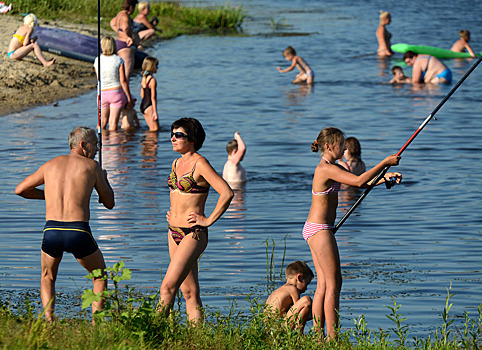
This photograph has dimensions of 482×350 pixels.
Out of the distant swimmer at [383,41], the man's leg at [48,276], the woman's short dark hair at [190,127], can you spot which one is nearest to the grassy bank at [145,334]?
the man's leg at [48,276]

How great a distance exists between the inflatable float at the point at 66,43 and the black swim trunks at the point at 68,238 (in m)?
17.6

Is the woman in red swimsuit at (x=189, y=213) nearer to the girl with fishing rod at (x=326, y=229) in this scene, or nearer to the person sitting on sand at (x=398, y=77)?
the girl with fishing rod at (x=326, y=229)

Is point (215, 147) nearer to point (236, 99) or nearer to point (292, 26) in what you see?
point (236, 99)

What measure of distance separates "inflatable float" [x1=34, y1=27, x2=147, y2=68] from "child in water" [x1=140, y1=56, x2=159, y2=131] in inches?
291

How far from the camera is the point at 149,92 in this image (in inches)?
615

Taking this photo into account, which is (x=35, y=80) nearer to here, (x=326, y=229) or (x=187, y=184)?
(x=187, y=184)

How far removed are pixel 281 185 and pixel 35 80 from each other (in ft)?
32.7

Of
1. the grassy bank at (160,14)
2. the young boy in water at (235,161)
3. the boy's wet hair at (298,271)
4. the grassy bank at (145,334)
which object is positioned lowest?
the grassy bank at (160,14)

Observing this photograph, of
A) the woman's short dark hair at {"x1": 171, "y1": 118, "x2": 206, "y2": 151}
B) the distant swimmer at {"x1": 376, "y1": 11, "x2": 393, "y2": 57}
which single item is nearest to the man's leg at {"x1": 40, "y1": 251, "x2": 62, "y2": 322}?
the woman's short dark hair at {"x1": 171, "y1": 118, "x2": 206, "y2": 151}

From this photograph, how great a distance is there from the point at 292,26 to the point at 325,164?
33245mm

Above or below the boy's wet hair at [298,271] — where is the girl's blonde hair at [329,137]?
above

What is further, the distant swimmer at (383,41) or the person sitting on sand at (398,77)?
the distant swimmer at (383,41)

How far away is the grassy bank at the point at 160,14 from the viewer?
93.4ft

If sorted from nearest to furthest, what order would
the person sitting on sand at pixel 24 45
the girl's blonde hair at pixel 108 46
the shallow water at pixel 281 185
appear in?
1. the shallow water at pixel 281 185
2. the girl's blonde hair at pixel 108 46
3. the person sitting on sand at pixel 24 45
